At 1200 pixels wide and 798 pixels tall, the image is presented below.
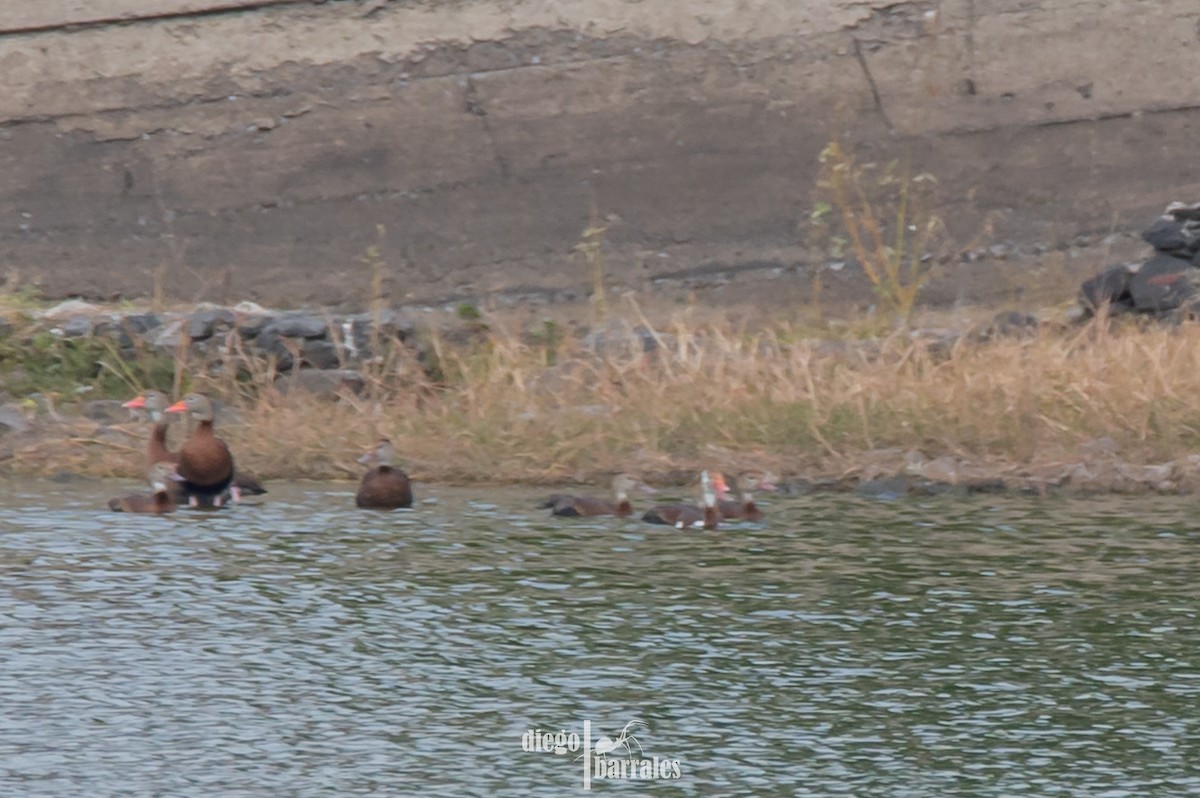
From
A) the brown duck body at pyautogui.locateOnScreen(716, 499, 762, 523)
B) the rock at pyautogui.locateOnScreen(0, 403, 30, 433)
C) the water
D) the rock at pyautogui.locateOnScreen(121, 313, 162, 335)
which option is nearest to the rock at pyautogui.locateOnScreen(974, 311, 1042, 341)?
the water

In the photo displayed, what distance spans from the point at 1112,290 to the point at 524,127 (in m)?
4.63

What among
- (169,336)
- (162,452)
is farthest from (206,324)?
(162,452)

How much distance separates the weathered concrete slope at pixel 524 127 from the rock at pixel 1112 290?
2.02 metres

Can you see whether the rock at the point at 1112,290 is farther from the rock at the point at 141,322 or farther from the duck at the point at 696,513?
the rock at the point at 141,322

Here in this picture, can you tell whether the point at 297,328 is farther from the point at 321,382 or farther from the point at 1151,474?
the point at 1151,474

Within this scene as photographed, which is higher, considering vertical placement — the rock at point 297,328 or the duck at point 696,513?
the rock at point 297,328

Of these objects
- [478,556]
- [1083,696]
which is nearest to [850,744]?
[1083,696]

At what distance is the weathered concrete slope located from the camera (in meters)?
14.7

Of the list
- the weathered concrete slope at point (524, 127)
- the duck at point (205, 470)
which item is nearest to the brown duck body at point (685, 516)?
the duck at point (205, 470)

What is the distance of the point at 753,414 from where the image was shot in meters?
10.5

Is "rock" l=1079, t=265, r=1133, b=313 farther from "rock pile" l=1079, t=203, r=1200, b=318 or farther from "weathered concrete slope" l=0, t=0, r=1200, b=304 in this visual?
"weathered concrete slope" l=0, t=0, r=1200, b=304

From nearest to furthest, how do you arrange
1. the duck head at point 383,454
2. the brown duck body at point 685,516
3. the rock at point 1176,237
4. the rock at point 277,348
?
1. the brown duck body at point 685,516
2. the duck head at point 383,454
3. the rock at point 277,348
4. the rock at point 1176,237

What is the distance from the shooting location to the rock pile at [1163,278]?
12.2 meters

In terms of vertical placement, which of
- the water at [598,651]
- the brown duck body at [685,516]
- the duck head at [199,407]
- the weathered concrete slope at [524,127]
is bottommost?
the water at [598,651]
